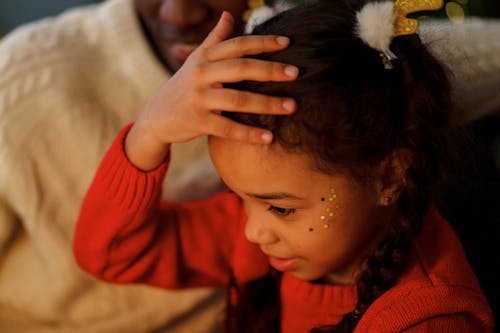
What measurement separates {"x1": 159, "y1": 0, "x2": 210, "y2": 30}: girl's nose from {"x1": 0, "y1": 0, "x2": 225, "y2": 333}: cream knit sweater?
5.1 inches

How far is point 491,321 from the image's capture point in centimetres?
85

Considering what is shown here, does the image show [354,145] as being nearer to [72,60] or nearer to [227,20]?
[227,20]

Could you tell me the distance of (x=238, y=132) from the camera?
743 millimetres

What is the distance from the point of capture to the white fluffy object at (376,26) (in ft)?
2.41

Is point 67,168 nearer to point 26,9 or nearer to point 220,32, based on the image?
point 220,32

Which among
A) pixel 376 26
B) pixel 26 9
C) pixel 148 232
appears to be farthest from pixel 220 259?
pixel 26 9

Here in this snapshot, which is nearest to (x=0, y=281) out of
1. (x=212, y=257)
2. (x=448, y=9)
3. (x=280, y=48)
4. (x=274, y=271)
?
(x=212, y=257)

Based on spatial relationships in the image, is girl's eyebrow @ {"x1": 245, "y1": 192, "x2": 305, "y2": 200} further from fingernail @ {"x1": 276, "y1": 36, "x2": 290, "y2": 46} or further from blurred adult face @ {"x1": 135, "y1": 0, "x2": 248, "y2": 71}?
blurred adult face @ {"x1": 135, "y1": 0, "x2": 248, "y2": 71}

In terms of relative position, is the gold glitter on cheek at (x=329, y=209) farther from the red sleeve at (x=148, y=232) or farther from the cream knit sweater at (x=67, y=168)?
the cream knit sweater at (x=67, y=168)

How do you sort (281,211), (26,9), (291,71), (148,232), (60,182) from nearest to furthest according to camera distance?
(291,71) < (281,211) < (148,232) < (60,182) < (26,9)

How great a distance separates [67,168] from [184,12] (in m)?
0.37

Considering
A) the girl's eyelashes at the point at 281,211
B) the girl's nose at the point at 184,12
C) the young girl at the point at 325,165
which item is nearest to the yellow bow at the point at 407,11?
the young girl at the point at 325,165

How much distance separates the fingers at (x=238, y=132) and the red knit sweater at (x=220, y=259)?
0.68 ft

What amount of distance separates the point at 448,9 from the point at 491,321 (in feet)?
2.46
